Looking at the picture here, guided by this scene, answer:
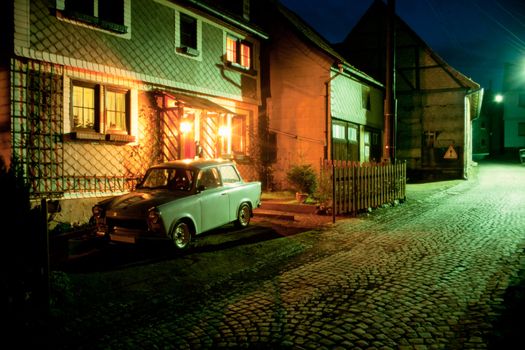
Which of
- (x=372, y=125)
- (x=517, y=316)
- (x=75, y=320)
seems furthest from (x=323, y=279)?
(x=372, y=125)

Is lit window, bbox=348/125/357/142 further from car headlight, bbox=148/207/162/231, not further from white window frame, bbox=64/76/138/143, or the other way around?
car headlight, bbox=148/207/162/231

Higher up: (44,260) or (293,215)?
(44,260)

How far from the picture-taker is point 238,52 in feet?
58.6

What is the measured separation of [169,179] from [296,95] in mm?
11835

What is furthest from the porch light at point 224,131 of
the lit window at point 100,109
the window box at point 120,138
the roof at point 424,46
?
A: the roof at point 424,46

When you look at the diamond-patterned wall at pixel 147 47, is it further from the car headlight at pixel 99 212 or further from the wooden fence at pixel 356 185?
the wooden fence at pixel 356 185

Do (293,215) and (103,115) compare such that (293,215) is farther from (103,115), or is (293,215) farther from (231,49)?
(231,49)

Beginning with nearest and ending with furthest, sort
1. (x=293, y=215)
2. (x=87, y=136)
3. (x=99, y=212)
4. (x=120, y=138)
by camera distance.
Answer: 1. (x=99, y=212)
2. (x=87, y=136)
3. (x=120, y=138)
4. (x=293, y=215)

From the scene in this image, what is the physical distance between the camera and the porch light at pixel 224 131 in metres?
16.8

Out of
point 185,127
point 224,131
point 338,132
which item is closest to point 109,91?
point 185,127

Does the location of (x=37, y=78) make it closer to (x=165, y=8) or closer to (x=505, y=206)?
(x=165, y=8)

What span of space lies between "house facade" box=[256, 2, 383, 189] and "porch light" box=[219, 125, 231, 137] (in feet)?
10.3

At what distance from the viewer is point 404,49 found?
29.3 metres

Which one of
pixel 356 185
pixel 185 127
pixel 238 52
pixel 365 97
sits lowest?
pixel 356 185
